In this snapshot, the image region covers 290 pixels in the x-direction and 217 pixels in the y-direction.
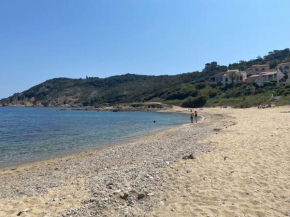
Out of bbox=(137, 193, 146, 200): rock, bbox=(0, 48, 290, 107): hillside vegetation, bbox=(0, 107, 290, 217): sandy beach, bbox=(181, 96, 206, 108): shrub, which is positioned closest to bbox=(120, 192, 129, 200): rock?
bbox=(0, 107, 290, 217): sandy beach

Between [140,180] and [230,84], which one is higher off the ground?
[230,84]

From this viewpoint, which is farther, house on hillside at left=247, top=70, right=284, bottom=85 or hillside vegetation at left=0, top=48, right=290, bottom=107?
house on hillside at left=247, top=70, right=284, bottom=85

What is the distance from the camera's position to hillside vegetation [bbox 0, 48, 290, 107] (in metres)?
66.9

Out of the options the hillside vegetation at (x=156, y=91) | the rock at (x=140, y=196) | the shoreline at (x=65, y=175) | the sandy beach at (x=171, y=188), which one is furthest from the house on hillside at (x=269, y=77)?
the rock at (x=140, y=196)

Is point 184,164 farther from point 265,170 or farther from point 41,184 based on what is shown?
point 41,184

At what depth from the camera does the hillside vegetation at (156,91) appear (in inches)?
2635

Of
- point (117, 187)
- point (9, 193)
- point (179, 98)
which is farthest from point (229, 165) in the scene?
point (179, 98)

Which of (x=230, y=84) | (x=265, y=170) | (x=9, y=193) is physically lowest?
(x=9, y=193)

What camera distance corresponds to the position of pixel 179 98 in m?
82.4

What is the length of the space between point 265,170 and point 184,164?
270cm

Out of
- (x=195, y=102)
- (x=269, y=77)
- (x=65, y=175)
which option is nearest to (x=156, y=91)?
(x=195, y=102)

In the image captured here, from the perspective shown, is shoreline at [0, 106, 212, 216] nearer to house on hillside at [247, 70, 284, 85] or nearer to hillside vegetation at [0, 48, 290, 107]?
hillside vegetation at [0, 48, 290, 107]

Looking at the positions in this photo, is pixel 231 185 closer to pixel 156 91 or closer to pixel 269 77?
pixel 269 77

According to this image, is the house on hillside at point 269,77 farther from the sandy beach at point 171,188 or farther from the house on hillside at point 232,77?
the sandy beach at point 171,188
